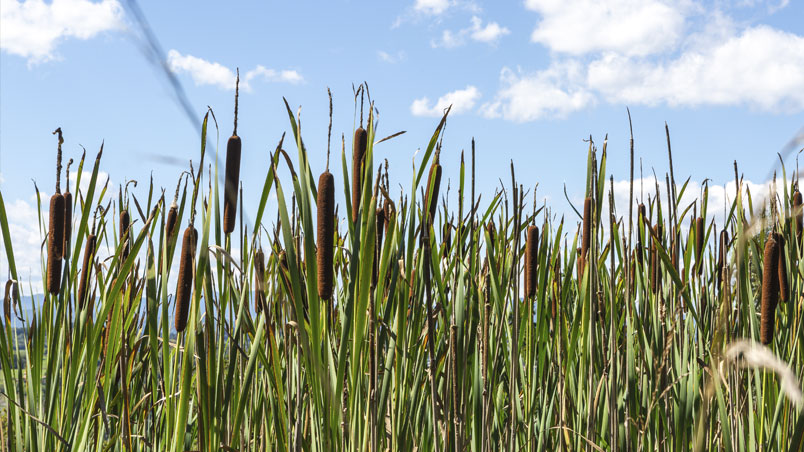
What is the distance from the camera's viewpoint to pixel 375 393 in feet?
4.69

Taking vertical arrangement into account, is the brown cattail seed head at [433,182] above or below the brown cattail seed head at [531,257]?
above

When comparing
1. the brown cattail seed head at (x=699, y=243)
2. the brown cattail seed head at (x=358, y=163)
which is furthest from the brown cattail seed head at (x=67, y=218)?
the brown cattail seed head at (x=699, y=243)

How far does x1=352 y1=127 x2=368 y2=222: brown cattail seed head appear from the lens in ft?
4.35

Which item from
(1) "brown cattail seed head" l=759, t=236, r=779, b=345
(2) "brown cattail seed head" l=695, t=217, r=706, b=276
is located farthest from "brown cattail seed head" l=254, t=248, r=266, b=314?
(2) "brown cattail seed head" l=695, t=217, r=706, b=276

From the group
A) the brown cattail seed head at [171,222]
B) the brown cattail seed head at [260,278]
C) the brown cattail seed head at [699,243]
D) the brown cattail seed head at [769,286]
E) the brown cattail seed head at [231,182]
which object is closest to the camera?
the brown cattail seed head at [260,278]

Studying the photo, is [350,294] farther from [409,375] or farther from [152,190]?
[152,190]

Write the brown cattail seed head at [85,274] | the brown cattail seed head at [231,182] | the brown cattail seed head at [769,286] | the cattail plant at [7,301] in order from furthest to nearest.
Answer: the cattail plant at [7,301] → the brown cattail seed head at [85,274] → the brown cattail seed head at [769,286] → the brown cattail seed head at [231,182]

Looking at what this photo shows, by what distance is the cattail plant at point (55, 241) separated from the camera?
1.77m

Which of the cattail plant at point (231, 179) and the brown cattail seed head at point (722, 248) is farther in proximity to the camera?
the brown cattail seed head at point (722, 248)

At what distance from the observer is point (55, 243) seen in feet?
5.84

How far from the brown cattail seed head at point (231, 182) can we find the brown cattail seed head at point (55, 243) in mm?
727

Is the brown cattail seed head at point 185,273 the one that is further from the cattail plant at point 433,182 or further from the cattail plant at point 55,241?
the cattail plant at point 55,241

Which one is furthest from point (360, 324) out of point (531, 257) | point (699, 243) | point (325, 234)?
point (699, 243)

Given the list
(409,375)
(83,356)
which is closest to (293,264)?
(409,375)
